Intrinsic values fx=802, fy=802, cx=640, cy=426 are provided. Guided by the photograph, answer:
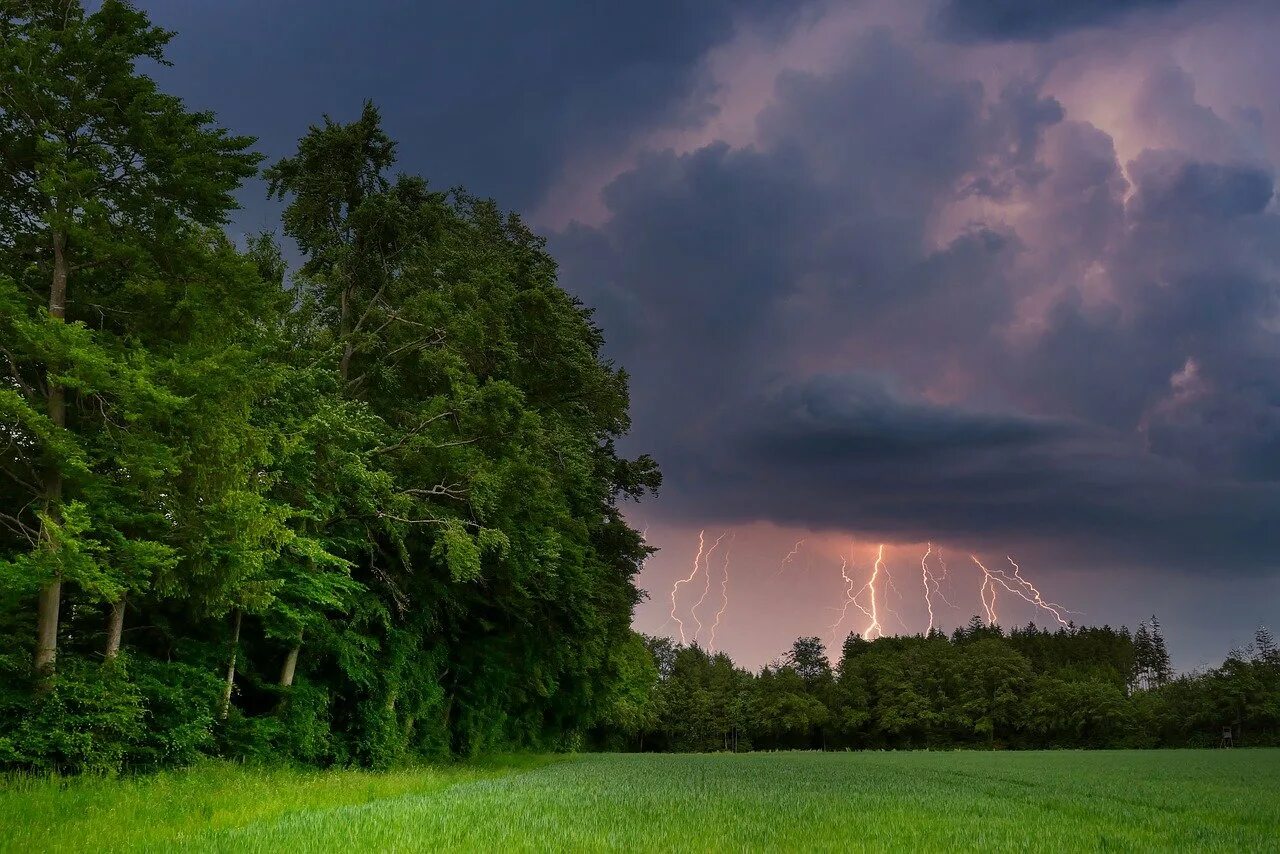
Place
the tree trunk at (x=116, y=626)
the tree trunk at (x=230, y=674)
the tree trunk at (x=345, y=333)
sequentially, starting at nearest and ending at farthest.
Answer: the tree trunk at (x=116, y=626) < the tree trunk at (x=230, y=674) < the tree trunk at (x=345, y=333)

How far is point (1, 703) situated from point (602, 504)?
24258 millimetres

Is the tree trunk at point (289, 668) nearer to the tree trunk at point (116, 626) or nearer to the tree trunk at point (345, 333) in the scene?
the tree trunk at point (116, 626)

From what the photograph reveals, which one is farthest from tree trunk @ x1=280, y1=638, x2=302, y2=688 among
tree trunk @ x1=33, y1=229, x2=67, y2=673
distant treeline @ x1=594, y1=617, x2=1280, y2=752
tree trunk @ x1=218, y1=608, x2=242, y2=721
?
distant treeline @ x1=594, y1=617, x2=1280, y2=752

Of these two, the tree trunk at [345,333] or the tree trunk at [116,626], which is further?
the tree trunk at [345,333]

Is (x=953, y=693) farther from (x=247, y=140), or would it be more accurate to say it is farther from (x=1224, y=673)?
(x=247, y=140)

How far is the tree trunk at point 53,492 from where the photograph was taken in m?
14.4

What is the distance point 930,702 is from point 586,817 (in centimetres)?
9208

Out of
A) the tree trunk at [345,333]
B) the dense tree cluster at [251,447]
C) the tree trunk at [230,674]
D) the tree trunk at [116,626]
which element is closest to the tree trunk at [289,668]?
the dense tree cluster at [251,447]

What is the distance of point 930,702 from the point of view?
92.8 metres

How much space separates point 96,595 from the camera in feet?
45.1

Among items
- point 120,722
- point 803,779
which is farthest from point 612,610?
point 120,722

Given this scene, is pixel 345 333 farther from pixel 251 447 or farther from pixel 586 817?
pixel 586 817

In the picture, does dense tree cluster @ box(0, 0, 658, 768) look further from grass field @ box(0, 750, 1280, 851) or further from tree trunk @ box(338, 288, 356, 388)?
grass field @ box(0, 750, 1280, 851)

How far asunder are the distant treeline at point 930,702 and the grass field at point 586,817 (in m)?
41.9
